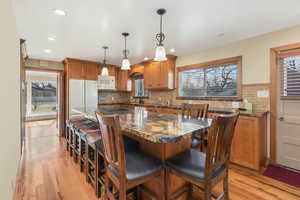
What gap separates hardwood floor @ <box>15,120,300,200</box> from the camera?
72.5 inches

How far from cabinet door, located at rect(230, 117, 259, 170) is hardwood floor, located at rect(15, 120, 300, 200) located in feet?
0.50

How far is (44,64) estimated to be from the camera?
455 centimetres

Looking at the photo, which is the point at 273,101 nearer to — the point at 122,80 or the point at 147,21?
the point at 147,21

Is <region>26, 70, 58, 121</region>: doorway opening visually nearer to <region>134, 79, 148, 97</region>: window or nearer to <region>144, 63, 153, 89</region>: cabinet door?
<region>134, 79, 148, 97</region>: window

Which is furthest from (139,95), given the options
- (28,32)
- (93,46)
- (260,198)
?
(260,198)

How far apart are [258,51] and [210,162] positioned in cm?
272

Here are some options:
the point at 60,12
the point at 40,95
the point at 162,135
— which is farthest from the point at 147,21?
the point at 40,95

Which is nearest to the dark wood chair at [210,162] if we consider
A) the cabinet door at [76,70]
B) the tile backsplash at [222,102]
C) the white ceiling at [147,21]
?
the white ceiling at [147,21]

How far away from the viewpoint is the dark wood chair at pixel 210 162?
3.56ft

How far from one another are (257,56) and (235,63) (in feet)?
1.34

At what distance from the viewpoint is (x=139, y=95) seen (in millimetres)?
5676

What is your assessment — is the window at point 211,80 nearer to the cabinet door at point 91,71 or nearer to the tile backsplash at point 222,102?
the tile backsplash at point 222,102

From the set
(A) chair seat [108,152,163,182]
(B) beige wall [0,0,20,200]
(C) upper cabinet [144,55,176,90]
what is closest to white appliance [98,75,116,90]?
(C) upper cabinet [144,55,176,90]

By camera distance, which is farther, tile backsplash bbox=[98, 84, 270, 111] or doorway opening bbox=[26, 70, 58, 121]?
doorway opening bbox=[26, 70, 58, 121]
